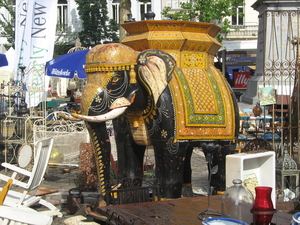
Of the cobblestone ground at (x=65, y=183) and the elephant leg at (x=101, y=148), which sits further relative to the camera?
the cobblestone ground at (x=65, y=183)

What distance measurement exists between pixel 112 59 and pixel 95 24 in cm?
3000

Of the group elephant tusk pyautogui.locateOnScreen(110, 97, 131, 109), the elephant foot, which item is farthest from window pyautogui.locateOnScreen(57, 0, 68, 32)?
elephant tusk pyautogui.locateOnScreen(110, 97, 131, 109)

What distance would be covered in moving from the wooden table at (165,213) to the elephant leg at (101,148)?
139 centimetres

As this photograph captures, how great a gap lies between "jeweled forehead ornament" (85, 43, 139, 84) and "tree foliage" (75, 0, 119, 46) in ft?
95.5

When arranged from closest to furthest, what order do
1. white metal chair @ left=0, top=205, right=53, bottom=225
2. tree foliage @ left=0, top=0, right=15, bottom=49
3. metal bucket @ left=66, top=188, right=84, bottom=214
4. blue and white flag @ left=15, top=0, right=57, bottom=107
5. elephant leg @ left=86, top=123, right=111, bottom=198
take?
white metal chair @ left=0, top=205, right=53, bottom=225 < elephant leg @ left=86, top=123, right=111, bottom=198 < metal bucket @ left=66, top=188, right=84, bottom=214 < blue and white flag @ left=15, top=0, right=57, bottom=107 < tree foliage @ left=0, top=0, right=15, bottom=49

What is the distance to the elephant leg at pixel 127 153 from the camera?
280 inches

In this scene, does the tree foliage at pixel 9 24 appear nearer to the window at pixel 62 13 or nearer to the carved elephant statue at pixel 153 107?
the window at pixel 62 13

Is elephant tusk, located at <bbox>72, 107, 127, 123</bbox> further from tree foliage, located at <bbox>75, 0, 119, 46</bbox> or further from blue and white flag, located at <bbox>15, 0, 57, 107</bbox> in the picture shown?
tree foliage, located at <bbox>75, 0, 119, 46</bbox>

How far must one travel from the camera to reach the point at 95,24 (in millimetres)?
35875

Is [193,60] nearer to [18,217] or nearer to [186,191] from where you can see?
[186,191]

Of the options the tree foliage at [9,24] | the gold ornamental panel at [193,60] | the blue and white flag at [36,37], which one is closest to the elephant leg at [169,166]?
the gold ornamental panel at [193,60]

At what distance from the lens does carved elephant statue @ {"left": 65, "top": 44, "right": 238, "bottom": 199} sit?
6.46m

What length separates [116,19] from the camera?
1507 inches

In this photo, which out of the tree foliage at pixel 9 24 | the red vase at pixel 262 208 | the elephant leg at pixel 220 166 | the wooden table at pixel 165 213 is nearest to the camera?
the red vase at pixel 262 208
